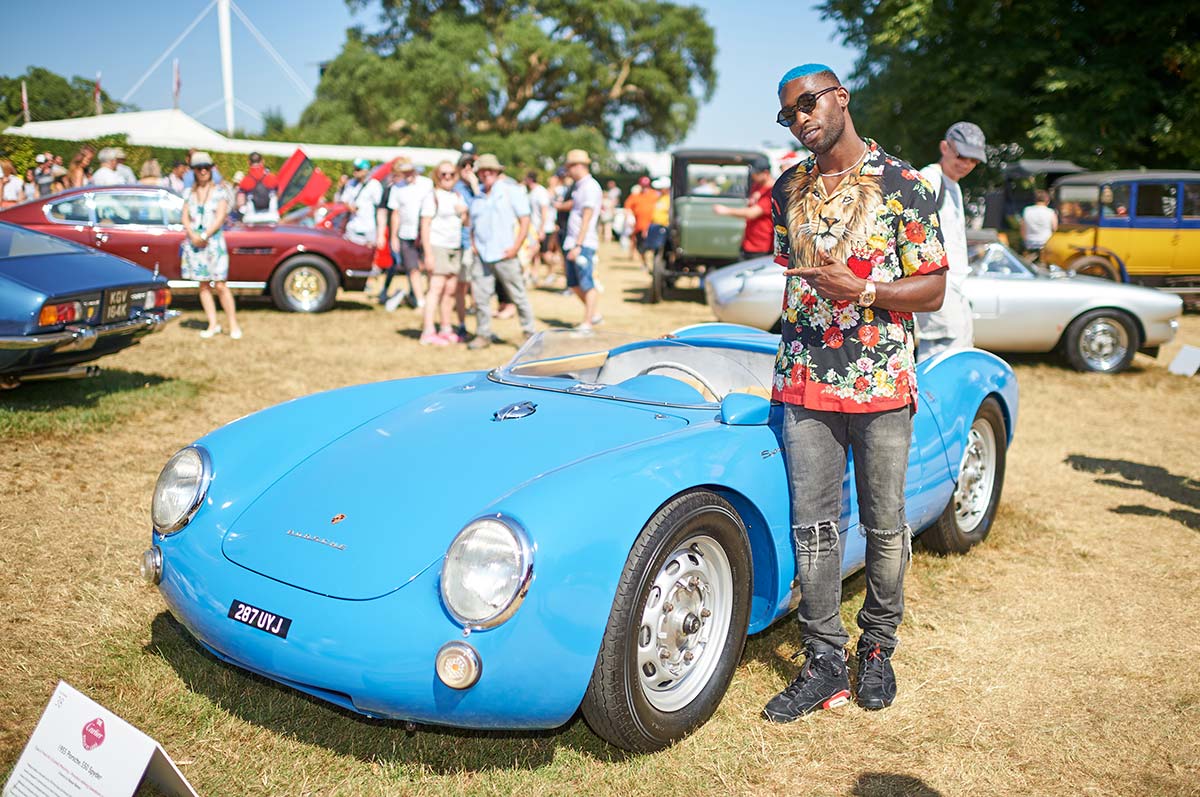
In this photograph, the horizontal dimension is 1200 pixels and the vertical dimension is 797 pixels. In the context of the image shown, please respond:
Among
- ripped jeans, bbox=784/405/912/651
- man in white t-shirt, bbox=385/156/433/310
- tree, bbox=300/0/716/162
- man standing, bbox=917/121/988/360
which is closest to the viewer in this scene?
ripped jeans, bbox=784/405/912/651

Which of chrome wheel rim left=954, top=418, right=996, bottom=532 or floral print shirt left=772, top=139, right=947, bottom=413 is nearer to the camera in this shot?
floral print shirt left=772, top=139, right=947, bottom=413

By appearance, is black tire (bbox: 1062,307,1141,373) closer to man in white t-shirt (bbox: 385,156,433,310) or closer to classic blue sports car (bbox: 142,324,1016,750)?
classic blue sports car (bbox: 142,324,1016,750)

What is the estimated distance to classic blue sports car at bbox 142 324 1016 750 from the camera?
2.40 metres

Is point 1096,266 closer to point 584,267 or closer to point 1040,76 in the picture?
point 584,267

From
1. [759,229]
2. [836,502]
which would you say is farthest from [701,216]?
[836,502]

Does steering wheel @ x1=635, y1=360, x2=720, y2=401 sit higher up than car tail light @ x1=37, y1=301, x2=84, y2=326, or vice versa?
car tail light @ x1=37, y1=301, x2=84, y2=326

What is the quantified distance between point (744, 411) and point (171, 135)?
1226 inches

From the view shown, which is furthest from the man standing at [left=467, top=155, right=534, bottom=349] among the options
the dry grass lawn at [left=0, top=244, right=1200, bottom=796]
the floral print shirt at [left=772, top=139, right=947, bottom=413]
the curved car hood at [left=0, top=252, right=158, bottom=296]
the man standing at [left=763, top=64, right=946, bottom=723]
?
the floral print shirt at [left=772, top=139, right=947, bottom=413]

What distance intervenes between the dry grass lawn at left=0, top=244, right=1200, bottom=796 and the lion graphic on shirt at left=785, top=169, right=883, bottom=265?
1.27 meters

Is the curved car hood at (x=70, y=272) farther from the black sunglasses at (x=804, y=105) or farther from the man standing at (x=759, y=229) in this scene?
the man standing at (x=759, y=229)

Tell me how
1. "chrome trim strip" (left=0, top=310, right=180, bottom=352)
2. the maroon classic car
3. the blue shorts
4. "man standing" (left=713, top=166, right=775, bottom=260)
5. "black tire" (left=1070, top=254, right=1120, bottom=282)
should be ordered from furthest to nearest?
1. "black tire" (left=1070, top=254, right=1120, bottom=282)
2. "man standing" (left=713, top=166, right=775, bottom=260)
3. the maroon classic car
4. the blue shorts
5. "chrome trim strip" (left=0, top=310, right=180, bottom=352)

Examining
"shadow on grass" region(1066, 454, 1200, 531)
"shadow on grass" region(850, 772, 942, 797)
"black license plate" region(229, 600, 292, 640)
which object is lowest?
"shadow on grass" region(850, 772, 942, 797)

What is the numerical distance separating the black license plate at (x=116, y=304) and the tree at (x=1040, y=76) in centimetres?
1741

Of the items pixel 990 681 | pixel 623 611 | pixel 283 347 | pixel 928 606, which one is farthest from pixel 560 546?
pixel 283 347
